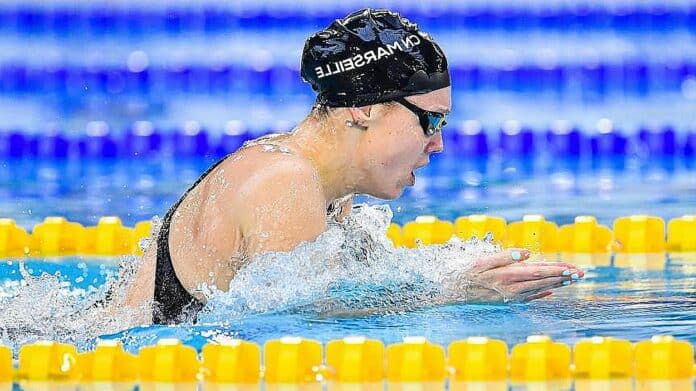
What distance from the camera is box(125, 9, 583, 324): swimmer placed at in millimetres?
2953

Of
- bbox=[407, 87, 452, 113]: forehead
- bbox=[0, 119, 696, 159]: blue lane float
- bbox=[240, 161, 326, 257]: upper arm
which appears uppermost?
bbox=[0, 119, 696, 159]: blue lane float

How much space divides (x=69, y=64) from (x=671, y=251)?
4.34 meters

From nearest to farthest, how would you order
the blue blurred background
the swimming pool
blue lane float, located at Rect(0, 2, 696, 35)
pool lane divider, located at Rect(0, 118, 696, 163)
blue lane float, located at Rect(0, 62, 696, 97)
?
1. the swimming pool
2. the blue blurred background
3. pool lane divider, located at Rect(0, 118, 696, 163)
4. blue lane float, located at Rect(0, 62, 696, 97)
5. blue lane float, located at Rect(0, 2, 696, 35)

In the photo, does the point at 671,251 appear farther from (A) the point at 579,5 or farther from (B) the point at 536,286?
(A) the point at 579,5

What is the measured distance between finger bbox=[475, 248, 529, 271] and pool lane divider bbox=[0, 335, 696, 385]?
24 centimetres

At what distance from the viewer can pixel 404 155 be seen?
306 cm

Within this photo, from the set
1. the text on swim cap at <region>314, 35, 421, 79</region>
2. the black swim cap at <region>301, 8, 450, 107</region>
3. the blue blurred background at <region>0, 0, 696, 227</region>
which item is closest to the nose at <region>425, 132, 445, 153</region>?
the black swim cap at <region>301, 8, 450, 107</region>

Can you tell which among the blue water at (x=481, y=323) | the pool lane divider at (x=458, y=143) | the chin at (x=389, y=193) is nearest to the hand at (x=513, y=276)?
the blue water at (x=481, y=323)

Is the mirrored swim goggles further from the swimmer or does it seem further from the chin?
the chin

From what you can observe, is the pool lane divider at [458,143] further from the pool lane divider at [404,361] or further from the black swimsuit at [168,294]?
the pool lane divider at [404,361]

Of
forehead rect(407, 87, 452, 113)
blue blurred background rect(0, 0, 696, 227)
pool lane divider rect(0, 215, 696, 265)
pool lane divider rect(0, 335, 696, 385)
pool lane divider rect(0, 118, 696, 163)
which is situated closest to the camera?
pool lane divider rect(0, 335, 696, 385)

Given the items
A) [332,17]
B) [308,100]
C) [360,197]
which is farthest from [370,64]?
[332,17]

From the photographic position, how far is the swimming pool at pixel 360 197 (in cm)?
318

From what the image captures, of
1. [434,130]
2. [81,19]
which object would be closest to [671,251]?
[434,130]
